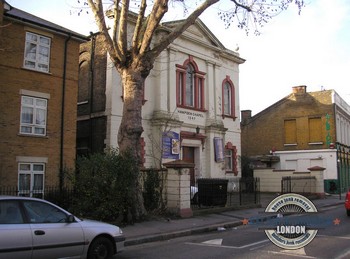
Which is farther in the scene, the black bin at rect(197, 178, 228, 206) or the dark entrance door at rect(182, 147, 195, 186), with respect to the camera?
the dark entrance door at rect(182, 147, 195, 186)

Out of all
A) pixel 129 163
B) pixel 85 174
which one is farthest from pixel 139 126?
pixel 85 174

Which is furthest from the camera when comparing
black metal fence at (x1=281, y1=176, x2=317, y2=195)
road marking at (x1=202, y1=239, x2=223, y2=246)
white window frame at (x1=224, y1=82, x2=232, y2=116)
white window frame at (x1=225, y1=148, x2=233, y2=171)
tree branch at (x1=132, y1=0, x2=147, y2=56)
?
white window frame at (x1=224, y1=82, x2=232, y2=116)

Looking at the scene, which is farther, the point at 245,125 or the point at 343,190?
the point at 245,125

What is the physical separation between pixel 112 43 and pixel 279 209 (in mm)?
9988

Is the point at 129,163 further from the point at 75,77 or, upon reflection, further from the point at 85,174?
the point at 75,77

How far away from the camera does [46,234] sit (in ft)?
24.8

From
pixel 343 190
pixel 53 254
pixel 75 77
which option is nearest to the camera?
pixel 53 254

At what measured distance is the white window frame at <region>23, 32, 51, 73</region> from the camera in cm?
1911

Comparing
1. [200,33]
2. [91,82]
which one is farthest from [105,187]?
[200,33]

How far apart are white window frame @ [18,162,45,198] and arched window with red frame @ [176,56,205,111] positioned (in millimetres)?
10316

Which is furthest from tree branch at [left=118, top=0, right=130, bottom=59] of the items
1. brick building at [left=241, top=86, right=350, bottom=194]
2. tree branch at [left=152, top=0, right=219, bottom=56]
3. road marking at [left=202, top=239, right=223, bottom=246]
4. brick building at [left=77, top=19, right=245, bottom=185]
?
brick building at [left=241, top=86, right=350, bottom=194]

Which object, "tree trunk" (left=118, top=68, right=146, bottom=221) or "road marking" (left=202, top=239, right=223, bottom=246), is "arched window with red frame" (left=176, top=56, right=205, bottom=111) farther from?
"road marking" (left=202, top=239, right=223, bottom=246)

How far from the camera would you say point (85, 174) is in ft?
44.7

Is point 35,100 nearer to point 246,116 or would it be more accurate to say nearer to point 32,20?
point 32,20
